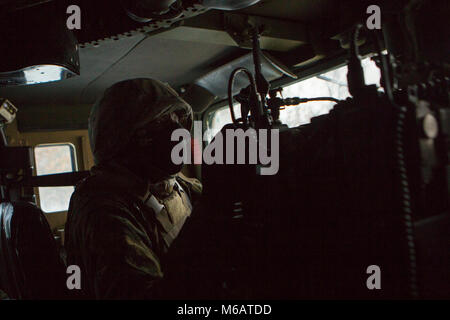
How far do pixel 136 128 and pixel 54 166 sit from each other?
3295 mm

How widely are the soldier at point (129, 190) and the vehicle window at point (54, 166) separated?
3041 mm

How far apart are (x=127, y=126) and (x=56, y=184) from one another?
0.85m

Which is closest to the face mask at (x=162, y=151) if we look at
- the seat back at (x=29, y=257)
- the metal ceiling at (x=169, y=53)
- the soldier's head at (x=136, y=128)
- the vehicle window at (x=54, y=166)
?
the soldier's head at (x=136, y=128)

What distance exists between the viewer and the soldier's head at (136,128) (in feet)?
4.35

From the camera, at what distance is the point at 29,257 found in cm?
129

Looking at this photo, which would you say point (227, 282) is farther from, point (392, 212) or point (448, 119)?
point (448, 119)

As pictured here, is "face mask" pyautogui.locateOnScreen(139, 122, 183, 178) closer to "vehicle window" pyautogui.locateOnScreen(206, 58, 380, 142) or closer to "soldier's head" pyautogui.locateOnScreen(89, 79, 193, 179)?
"soldier's head" pyautogui.locateOnScreen(89, 79, 193, 179)

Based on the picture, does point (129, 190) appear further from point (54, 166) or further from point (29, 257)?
point (54, 166)

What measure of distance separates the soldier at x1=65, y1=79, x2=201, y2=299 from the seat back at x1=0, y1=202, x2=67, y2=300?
0.08 m

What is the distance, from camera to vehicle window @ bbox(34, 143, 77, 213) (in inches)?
160

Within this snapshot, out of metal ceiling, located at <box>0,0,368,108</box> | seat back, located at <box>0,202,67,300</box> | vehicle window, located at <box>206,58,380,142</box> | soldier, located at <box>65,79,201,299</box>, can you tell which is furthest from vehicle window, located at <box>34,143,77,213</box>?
soldier, located at <box>65,79,201,299</box>

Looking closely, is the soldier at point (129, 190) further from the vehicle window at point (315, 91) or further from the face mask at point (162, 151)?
the vehicle window at point (315, 91)

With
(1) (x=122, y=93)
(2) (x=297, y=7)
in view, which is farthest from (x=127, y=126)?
(2) (x=297, y=7)

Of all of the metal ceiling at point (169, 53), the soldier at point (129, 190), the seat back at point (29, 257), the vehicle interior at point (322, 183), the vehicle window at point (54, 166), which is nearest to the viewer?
the vehicle interior at point (322, 183)
